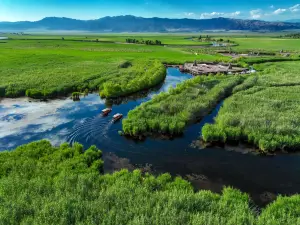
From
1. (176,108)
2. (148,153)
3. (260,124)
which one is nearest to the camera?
(148,153)

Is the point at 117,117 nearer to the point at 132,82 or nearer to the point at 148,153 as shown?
the point at 148,153

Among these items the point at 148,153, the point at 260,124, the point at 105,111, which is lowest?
A: the point at 148,153

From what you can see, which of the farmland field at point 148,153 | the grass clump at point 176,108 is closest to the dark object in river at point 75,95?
the farmland field at point 148,153

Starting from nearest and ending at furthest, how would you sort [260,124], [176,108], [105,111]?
[260,124]
[176,108]
[105,111]

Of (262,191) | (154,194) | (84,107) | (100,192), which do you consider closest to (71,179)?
(100,192)

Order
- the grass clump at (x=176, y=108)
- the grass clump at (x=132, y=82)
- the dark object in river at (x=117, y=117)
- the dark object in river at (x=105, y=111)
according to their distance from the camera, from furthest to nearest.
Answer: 1. the grass clump at (x=132, y=82)
2. the dark object in river at (x=105, y=111)
3. the dark object in river at (x=117, y=117)
4. the grass clump at (x=176, y=108)

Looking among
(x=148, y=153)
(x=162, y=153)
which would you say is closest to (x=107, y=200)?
(x=148, y=153)

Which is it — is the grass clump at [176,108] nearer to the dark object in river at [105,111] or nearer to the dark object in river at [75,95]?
the dark object in river at [105,111]
